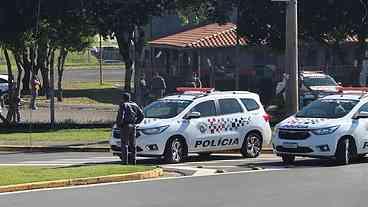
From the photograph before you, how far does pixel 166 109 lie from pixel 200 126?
3.02 feet

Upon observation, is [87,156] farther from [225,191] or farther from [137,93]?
[225,191]

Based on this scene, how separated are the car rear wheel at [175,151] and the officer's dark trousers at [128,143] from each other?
1010 millimetres

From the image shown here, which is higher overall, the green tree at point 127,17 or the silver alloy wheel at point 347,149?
the green tree at point 127,17

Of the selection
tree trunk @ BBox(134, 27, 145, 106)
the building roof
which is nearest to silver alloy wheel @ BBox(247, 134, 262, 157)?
tree trunk @ BBox(134, 27, 145, 106)

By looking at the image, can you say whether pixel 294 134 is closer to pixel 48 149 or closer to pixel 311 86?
pixel 48 149

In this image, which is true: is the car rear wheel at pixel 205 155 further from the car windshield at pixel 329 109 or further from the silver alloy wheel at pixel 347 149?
the silver alloy wheel at pixel 347 149

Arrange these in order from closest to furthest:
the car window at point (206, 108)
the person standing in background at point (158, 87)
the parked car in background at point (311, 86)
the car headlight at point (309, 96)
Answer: the car window at point (206, 108), the car headlight at point (309, 96), the parked car in background at point (311, 86), the person standing in background at point (158, 87)

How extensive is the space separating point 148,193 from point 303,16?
22.2 m

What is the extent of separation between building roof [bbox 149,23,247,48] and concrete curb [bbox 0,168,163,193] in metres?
35.6

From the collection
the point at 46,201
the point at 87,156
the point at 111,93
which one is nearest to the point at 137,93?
the point at 87,156

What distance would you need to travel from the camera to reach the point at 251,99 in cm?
2294

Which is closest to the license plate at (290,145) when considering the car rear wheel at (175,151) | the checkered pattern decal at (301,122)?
the checkered pattern decal at (301,122)

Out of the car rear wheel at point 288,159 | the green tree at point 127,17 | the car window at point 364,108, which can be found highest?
the green tree at point 127,17

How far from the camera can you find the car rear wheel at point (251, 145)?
73.5ft
